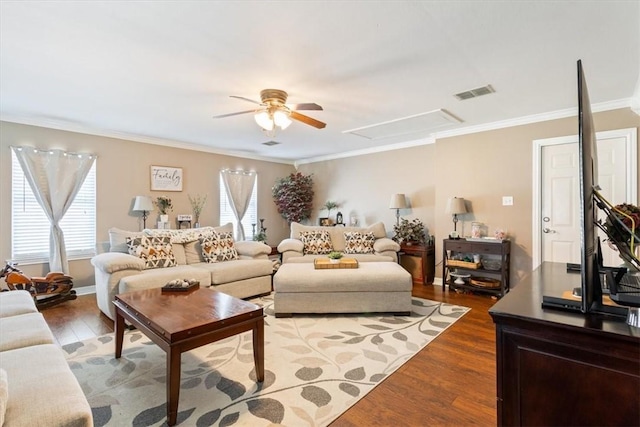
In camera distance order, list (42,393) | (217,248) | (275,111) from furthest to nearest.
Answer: (217,248), (275,111), (42,393)

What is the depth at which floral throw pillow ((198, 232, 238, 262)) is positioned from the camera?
4.16 metres

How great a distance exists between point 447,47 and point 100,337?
3.83 metres

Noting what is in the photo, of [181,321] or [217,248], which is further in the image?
[217,248]

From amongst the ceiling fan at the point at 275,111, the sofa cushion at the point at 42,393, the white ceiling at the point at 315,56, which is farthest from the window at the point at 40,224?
the sofa cushion at the point at 42,393

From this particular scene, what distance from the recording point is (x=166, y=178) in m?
5.17

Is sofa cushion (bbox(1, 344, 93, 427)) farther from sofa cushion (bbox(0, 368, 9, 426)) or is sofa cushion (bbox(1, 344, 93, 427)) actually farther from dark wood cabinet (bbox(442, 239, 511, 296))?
dark wood cabinet (bbox(442, 239, 511, 296))

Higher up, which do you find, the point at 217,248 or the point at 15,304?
the point at 217,248

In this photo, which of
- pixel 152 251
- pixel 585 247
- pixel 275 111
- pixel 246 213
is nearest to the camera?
pixel 585 247

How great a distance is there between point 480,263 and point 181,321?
12.7 feet

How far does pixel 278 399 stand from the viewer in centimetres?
191

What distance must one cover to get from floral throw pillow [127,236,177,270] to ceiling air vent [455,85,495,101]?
12.4 ft

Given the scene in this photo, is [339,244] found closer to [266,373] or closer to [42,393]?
[266,373]

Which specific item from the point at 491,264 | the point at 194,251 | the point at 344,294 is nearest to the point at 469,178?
the point at 491,264

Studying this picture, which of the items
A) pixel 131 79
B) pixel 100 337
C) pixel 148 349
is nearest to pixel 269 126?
pixel 131 79
